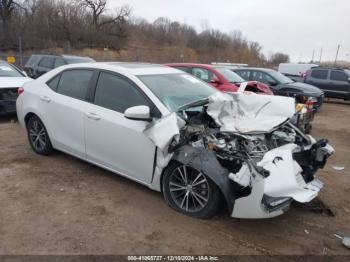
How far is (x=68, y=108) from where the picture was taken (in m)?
4.29

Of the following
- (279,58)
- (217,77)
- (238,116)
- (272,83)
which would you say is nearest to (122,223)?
(238,116)

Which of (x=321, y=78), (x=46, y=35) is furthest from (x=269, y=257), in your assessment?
(x=46, y=35)

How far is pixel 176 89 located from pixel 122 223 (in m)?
1.84

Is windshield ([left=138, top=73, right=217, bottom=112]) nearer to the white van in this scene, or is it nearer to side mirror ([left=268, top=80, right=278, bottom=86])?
side mirror ([left=268, top=80, right=278, bottom=86])

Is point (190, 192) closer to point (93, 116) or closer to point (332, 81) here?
point (93, 116)

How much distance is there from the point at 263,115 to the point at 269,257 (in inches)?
63.5

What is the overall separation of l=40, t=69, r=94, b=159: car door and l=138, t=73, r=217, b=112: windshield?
38.5 inches

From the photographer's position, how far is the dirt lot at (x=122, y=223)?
290 centimetres

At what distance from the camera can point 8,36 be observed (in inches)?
1148

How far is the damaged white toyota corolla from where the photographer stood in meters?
2.93

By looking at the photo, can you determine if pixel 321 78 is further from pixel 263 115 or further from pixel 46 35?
pixel 46 35

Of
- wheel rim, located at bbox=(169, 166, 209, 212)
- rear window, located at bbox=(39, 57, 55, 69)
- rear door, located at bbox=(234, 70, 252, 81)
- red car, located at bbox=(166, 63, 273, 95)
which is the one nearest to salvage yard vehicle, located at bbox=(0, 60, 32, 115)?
rear window, located at bbox=(39, 57, 55, 69)

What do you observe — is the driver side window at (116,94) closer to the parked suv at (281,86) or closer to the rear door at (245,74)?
the parked suv at (281,86)

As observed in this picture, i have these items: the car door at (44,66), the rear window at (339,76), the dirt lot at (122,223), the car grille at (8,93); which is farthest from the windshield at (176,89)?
the rear window at (339,76)
